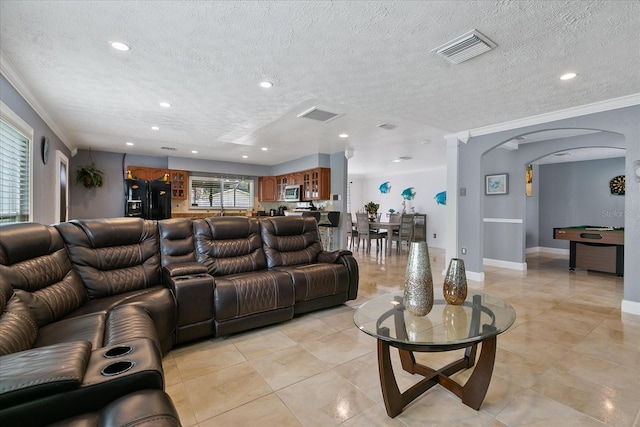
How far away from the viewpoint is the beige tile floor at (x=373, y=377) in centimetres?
168

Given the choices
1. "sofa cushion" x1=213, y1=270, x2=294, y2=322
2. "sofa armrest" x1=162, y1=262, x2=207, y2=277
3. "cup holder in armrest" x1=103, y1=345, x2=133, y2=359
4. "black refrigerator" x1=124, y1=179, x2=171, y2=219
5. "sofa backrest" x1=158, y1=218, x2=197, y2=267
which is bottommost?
"sofa cushion" x1=213, y1=270, x2=294, y2=322

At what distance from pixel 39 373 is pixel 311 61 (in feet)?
8.24

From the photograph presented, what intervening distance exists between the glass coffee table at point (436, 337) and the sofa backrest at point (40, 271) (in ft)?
6.16

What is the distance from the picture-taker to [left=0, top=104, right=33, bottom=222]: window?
111 inches

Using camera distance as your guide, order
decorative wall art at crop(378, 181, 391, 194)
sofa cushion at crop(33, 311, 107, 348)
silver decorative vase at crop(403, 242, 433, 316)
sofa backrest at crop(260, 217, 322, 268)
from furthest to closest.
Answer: decorative wall art at crop(378, 181, 391, 194) < sofa backrest at crop(260, 217, 322, 268) < silver decorative vase at crop(403, 242, 433, 316) < sofa cushion at crop(33, 311, 107, 348)

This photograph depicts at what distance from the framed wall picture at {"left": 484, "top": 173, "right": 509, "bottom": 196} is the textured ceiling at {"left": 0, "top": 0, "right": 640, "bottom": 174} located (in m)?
2.10

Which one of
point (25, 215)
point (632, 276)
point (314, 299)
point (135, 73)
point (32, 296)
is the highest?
point (135, 73)

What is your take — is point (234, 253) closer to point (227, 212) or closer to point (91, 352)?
point (91, 352)

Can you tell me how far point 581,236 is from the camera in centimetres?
533

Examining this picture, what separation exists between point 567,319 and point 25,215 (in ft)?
19.4

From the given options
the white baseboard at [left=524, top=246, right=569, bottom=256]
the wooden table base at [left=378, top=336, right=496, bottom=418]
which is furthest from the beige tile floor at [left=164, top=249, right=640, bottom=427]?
the white baseboard at [left=524, top=246, right=569, bottom=256]

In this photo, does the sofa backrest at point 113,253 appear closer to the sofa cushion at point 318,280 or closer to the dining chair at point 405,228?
the sofa cushion at point 318,280

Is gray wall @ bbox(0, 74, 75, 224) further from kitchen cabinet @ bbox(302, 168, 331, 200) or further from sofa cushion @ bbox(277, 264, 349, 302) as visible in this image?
kitchen cabinet @ bbox(302, 168, 331, 200)

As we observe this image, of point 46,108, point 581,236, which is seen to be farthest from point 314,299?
point 581,236
